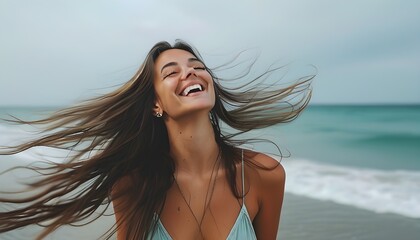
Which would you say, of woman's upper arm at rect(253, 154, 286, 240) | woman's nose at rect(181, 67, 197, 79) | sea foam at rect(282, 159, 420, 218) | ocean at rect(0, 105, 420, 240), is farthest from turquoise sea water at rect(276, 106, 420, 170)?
woman's nose at rect(181, 67, 197, 79)

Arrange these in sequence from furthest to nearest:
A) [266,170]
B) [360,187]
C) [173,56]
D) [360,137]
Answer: [360,137] < [360,187] < [266,170] < [173,56]

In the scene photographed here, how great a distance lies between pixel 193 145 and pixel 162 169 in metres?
0.24

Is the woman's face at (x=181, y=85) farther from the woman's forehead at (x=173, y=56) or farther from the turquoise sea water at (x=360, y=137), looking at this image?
the turquoise sea water at (x=360, y=137)

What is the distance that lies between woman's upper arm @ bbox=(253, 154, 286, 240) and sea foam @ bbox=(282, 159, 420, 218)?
3557mm

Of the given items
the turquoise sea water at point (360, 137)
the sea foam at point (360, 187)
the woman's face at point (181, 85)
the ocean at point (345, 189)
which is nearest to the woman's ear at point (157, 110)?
the woman's face at point (181, 85)

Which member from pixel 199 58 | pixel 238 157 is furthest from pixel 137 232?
pixel 199 58

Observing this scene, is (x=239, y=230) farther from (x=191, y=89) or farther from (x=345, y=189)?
(x=345, y=189)

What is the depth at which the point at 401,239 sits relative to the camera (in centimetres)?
462

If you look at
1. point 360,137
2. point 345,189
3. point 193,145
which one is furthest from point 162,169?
point 360,137

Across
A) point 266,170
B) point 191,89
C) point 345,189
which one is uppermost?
point 191,89

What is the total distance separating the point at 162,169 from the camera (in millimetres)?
2420

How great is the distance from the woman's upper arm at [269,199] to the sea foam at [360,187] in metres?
3.56

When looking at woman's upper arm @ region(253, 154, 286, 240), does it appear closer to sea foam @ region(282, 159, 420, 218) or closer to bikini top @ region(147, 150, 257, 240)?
bikini top @ region(147, 150, 257, 240)

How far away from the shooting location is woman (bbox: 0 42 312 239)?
2311mm
